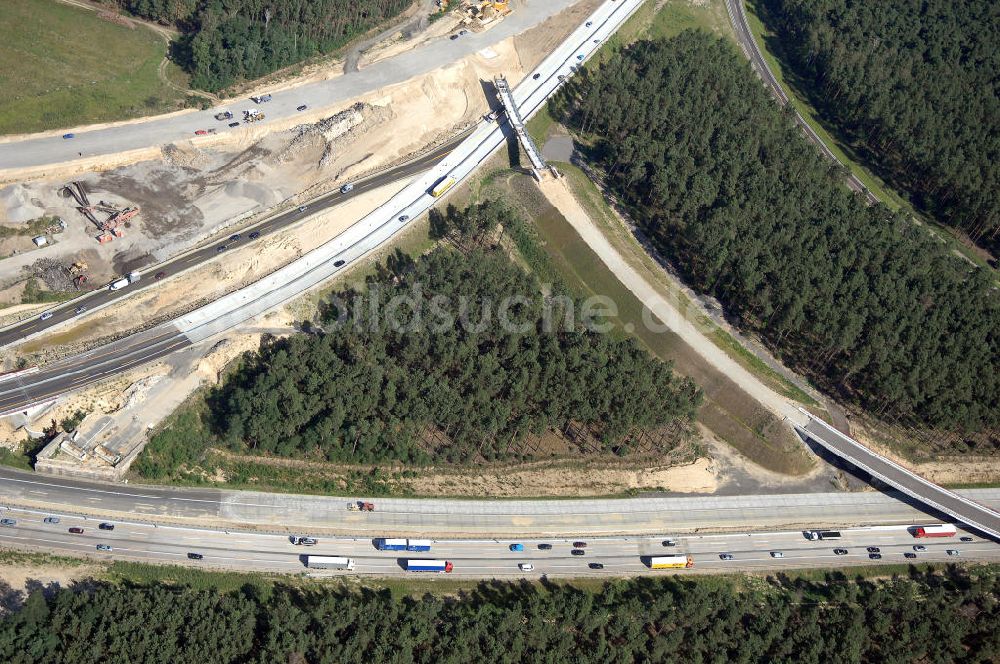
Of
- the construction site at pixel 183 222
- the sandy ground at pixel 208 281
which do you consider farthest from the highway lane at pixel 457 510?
the sandy ground at pixel 208 281

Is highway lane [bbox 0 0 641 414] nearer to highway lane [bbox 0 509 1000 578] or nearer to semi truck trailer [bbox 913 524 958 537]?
highway lane [bbox 0 509 1000 578]

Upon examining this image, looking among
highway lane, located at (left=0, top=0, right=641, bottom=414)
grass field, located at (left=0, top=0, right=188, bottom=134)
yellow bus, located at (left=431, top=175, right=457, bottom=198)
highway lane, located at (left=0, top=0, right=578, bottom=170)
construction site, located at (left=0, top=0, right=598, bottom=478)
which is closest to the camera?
construction site, located at (left=0, top=0, right=598, bottom=478)

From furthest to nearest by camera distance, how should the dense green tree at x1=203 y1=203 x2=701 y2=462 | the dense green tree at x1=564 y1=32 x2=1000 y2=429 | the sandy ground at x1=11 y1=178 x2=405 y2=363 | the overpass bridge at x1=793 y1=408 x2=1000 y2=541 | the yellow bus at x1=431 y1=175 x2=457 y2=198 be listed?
the yellow bus at x1=431 y1=175 x2=457 y2=198 < the dense green tree at x1=564 y1=32 x2=1000 y2=429 < the overpass bridge at x1=793 y1=408 x2=1000 y2=541 < the sandy ground at x1=11 y1=178 x2=405 y2=363 < the dense green tree at x1=203 y1=203 x2=701 y2=462

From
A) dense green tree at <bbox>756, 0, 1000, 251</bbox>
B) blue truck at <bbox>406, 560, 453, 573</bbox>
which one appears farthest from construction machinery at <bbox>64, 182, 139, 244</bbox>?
dense green tree at <bbox>756, 0, 1000, 251</bbox>

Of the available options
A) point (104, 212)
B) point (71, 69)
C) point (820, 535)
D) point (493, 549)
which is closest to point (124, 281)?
point (104, 212)

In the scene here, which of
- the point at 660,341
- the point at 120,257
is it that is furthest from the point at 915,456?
the point at 120,257

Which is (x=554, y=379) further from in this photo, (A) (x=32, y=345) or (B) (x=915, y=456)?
(A) (x=32, y=345)

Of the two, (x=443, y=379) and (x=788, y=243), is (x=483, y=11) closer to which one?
(x=788, y=243)
